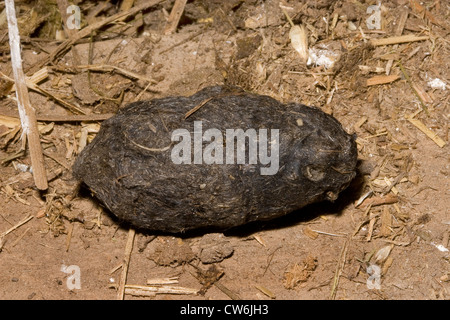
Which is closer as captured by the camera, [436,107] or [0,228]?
[0,228]

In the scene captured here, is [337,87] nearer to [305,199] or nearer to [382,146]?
[382,146]

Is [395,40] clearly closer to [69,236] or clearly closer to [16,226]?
[69,236]

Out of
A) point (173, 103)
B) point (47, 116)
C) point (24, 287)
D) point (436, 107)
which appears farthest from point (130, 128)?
point (436, 107)

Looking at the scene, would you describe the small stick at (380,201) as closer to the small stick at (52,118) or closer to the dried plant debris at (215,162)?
the dried plant debris at (215,162)

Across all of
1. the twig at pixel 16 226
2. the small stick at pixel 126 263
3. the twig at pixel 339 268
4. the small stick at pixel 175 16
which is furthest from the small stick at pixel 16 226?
the twig at pixel 339 268

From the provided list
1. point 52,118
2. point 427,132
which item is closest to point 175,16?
point 52,118

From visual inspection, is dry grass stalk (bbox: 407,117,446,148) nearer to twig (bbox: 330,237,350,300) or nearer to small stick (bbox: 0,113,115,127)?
twig (bbox: 330,237,350,300)

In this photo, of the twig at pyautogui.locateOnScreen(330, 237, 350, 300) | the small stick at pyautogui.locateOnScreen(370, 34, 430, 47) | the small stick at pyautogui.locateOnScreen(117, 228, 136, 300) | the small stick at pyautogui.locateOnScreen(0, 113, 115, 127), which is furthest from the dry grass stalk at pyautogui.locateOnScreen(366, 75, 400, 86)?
the small stick at pyautogui.locateOnScreen(117, 228, 136, 300)
